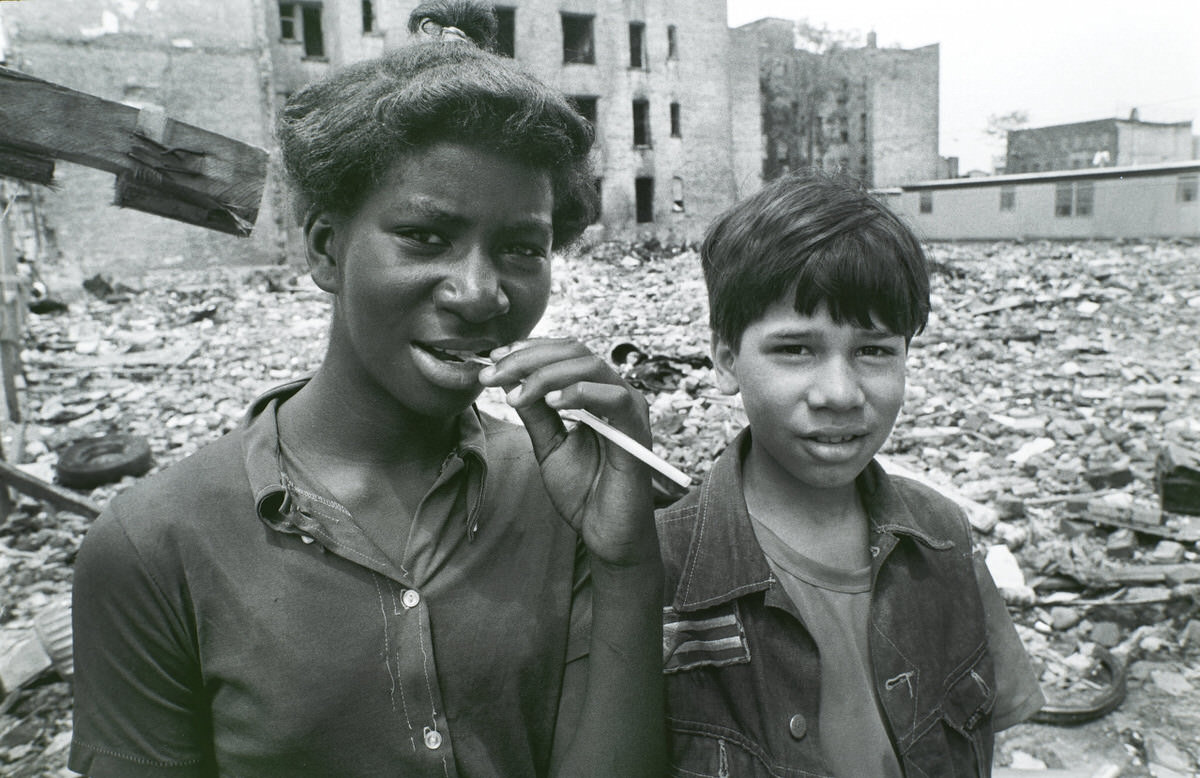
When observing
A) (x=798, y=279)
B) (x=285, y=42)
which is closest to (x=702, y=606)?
(x=798, y=279)

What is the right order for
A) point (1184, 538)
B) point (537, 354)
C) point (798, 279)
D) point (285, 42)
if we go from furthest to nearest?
point (285, 42), point (1184, 538), point (798, 279), point (537, 354)

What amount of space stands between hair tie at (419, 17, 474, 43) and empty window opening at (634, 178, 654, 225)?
22.9 metres

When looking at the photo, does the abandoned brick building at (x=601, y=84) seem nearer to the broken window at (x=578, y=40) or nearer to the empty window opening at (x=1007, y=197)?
the broken window at (x=578, y=40)

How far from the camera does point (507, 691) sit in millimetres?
1200

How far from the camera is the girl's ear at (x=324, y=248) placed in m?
1.17

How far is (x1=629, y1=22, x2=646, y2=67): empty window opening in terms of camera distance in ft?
76.2

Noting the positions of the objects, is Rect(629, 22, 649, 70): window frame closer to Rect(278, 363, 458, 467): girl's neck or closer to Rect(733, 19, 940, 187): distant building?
Rect(733, 19, 940, 187): distant building

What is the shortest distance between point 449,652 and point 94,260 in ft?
57.3

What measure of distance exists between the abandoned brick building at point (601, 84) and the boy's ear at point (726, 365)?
1.25 ft

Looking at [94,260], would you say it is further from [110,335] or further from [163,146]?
[163,146]

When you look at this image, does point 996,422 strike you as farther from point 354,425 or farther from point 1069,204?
point 1069,204

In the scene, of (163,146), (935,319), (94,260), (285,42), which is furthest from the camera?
(285,42)

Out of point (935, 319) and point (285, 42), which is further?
point (285, 42)

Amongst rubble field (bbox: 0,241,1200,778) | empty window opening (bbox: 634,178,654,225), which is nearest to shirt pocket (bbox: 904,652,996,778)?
rubble field (bbox: 0,241,1200,778)
